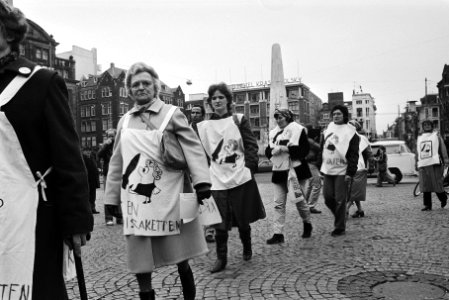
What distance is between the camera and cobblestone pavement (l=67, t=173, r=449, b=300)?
3984 mm

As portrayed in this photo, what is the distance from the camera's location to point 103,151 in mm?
8180

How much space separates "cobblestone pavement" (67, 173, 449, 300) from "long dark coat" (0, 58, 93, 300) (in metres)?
2.13

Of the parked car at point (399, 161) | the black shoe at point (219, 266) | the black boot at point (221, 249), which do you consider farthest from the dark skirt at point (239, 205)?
the parked car at point (399, 161)

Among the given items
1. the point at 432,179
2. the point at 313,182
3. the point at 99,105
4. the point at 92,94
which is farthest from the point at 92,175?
the point at 92,94

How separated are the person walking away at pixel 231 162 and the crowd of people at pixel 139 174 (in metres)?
0.01

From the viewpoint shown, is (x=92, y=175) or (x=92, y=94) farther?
(x=92, y=94)

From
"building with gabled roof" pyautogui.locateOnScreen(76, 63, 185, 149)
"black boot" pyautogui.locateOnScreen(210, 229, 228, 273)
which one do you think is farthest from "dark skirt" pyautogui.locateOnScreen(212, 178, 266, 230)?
"building with gabled roof" pyautogui.locateOnScreen(76, 63, 185, 149)

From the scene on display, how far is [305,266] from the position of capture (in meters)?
4.74

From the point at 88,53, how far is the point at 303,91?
149 ft

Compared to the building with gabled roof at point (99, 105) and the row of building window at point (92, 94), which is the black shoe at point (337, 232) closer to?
the building with gabled roof at point (99, 105)

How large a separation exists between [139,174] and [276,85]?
22400 millimetres

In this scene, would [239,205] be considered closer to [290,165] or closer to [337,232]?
[290,165]

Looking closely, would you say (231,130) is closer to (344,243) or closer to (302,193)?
(302,193)

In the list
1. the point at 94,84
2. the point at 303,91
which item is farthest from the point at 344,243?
the point at 303,91
